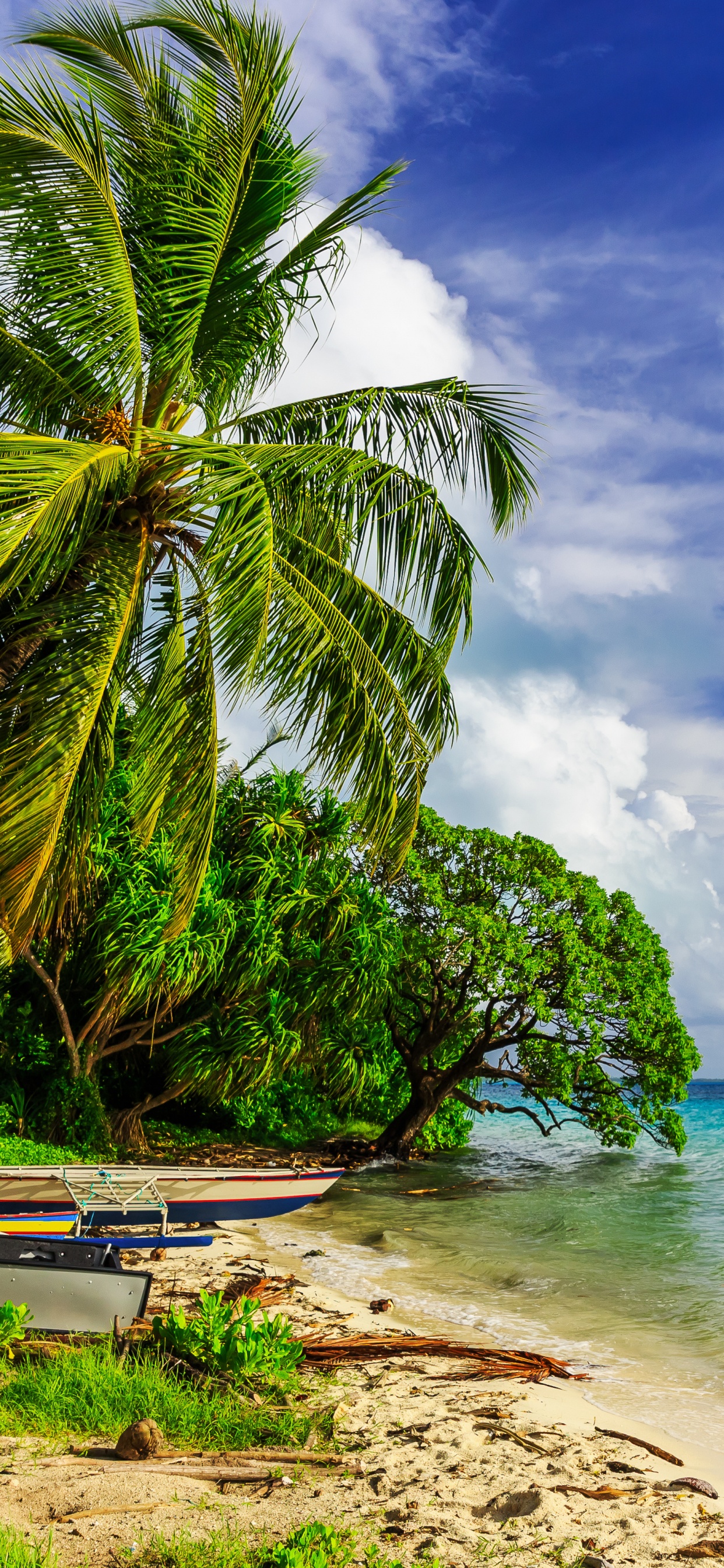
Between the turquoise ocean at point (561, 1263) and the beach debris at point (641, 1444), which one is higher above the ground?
the beach debris at point (641, 1444)

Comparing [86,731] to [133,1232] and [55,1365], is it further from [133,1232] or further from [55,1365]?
[133,1232]

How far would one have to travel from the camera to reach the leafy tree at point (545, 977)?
565 inches

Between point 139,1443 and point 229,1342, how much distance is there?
74 centimetres

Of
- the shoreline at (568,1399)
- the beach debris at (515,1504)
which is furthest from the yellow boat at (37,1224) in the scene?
the beach debris at (515,1504)

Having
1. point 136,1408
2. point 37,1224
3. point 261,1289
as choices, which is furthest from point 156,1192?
point 136,1408

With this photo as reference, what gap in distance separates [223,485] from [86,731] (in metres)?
1.76

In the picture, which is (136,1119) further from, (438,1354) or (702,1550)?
(702,1550)

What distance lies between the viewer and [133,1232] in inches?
303

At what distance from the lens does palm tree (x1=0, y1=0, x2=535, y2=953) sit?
6094 millimetres

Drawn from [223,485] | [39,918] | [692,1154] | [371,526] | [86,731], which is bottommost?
[692,1154]

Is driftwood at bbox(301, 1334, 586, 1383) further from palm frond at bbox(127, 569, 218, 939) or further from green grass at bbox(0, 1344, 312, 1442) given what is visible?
palm frond at bbox(127, 569, 218, 939)

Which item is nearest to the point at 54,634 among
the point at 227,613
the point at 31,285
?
the point at 227,613

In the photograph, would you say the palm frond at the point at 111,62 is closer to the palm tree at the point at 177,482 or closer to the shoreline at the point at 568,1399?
the palm tree at the point at 177,482

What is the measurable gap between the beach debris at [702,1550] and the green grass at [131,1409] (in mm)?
1511
